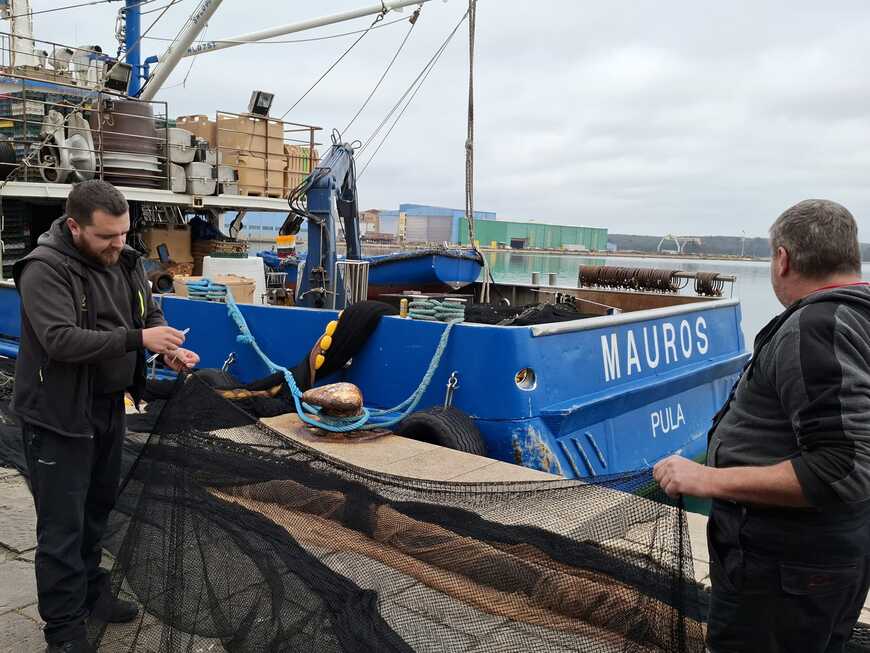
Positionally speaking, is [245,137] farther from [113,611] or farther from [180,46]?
[113,611]

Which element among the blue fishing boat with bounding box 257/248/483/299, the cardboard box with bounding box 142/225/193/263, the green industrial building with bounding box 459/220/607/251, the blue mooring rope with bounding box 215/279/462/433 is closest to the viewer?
the blue mooring rope with bounding box 215/279/462/433

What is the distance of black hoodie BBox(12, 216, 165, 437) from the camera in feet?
8.62

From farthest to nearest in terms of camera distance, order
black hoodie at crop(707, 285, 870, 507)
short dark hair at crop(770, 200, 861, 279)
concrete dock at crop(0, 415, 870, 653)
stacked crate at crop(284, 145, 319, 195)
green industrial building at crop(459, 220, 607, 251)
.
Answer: green industrial building at crop(459, 220, 607, 251), stacked crate at crop(284, 145, 319, 195), concrete dock at crop(0, 415, 870, 653), short dark hair at crop(770, 200, 861, 279), black hoodie at crop(707, 285, 870, 507)

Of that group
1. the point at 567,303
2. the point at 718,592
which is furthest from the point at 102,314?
the point at 567,303

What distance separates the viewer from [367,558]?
111 inches

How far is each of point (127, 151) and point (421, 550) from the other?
29.8 feet

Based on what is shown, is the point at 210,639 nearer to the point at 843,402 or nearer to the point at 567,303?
the point at 843,402

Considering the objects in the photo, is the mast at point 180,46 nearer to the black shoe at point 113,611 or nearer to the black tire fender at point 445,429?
the black tire fender at point 445,429

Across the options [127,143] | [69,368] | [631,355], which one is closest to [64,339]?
[69,368]

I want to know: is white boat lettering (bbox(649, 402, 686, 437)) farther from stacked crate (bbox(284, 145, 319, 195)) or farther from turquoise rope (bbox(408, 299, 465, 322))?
stacked crate (bbox(284, 145, 319, 195))

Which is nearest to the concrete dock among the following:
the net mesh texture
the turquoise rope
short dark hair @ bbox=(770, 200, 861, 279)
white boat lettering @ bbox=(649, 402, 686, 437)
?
the net mesh texture

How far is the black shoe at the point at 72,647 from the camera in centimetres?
272

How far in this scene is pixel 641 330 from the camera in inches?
238

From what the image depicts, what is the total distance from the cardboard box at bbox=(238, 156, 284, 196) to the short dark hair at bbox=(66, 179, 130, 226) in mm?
9739
